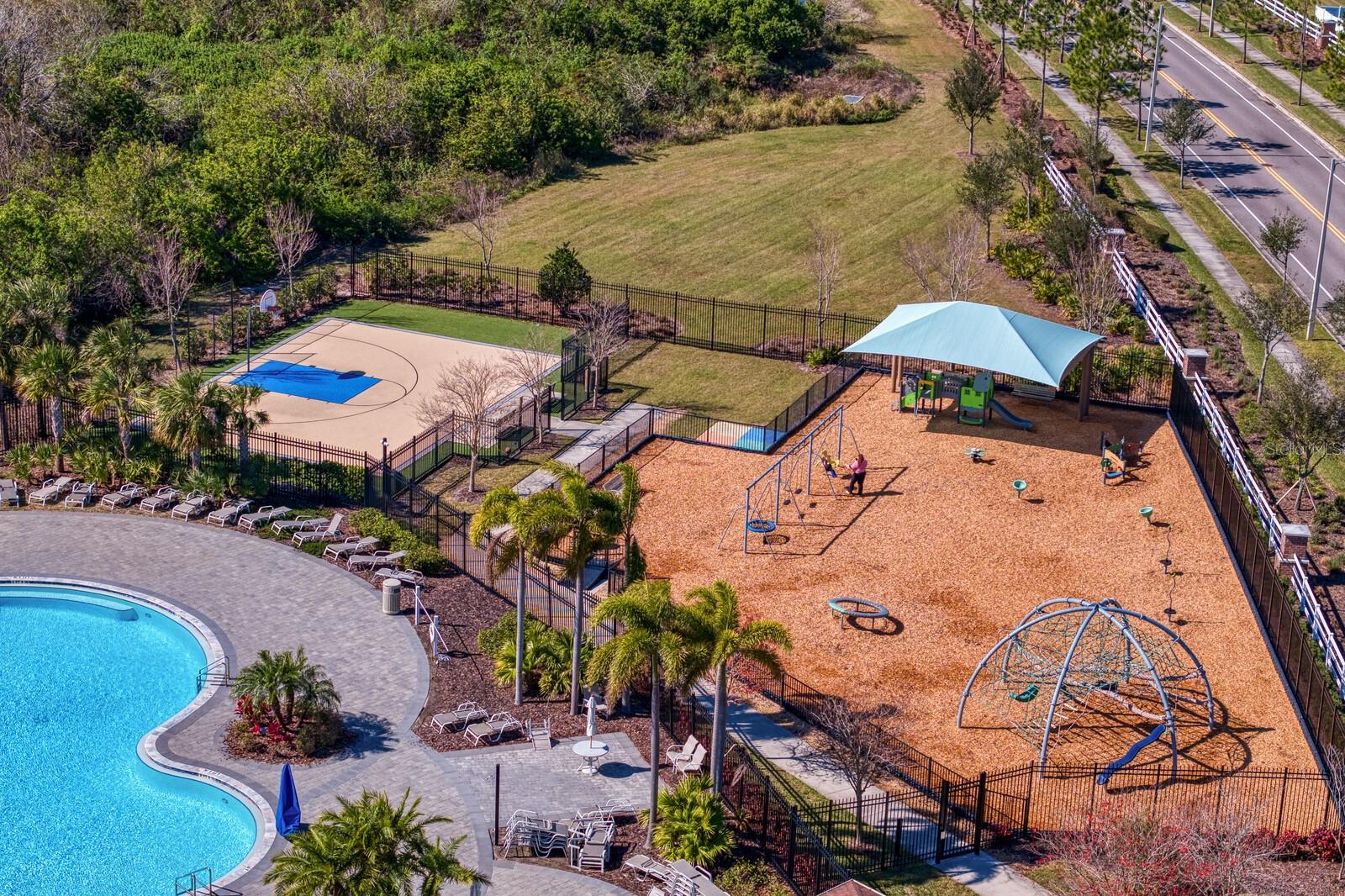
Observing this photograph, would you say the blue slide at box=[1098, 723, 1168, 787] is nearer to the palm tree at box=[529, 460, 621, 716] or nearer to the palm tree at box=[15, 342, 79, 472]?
the palm tree at box=[529, 460, 621, 716]

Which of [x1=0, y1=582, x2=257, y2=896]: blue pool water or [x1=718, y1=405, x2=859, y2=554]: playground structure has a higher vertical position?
[x1=718, y1=405, x2=859, y2=554]: playground structure

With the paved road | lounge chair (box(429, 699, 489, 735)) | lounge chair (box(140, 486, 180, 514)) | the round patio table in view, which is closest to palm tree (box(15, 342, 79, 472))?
lounge chair (box(140, 486, 180, 514))

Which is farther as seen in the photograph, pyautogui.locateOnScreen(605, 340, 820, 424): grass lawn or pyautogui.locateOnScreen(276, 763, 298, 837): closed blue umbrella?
pyautogui.locateOnScreen(605, 340, 820, 424): grass lawn

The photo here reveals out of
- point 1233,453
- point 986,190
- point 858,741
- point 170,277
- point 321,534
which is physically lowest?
point 321,534

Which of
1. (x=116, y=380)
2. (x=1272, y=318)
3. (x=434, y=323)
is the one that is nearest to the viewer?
(x=116, y=380)

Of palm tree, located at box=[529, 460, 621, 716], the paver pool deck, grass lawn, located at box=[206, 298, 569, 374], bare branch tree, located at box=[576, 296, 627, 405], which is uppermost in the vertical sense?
palm tree, located at box=[529, 460, 621, 716]

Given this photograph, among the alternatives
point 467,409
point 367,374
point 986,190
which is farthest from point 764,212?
point 467,409

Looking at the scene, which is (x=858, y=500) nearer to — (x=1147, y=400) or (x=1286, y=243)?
(x=1147, y=400)

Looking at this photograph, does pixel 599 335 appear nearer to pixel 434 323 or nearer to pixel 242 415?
pixel 434 323
